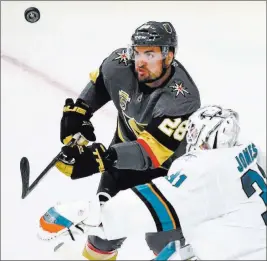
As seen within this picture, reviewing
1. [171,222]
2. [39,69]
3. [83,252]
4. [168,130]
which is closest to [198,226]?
[171,222]

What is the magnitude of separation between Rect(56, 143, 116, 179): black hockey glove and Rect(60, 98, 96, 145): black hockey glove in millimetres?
274

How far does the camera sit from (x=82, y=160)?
7.06 feet

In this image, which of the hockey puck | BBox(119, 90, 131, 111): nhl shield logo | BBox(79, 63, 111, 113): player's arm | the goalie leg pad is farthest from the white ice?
BBox(119, 90, 131, 111): nhl shield logo

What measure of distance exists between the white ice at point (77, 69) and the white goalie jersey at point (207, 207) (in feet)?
3.80

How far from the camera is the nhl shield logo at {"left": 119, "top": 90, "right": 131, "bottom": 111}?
2.45 m

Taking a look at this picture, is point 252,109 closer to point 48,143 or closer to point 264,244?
point 48,143

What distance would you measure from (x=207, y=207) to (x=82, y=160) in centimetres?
68

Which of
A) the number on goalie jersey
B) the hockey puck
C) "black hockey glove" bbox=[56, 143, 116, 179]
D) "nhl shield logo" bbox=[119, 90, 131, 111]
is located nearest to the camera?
the number on goalie jersey

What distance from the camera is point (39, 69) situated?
4023 mm

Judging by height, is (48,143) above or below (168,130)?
below

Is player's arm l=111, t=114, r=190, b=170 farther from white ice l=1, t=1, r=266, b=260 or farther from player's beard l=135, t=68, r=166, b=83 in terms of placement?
white ice l=1, t=1, r=266, b=260

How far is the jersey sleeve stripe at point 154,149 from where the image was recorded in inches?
87.2

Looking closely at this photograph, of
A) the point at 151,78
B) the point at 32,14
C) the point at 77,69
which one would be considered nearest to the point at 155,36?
the point at 151,78

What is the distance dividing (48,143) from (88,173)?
47.8 inches
